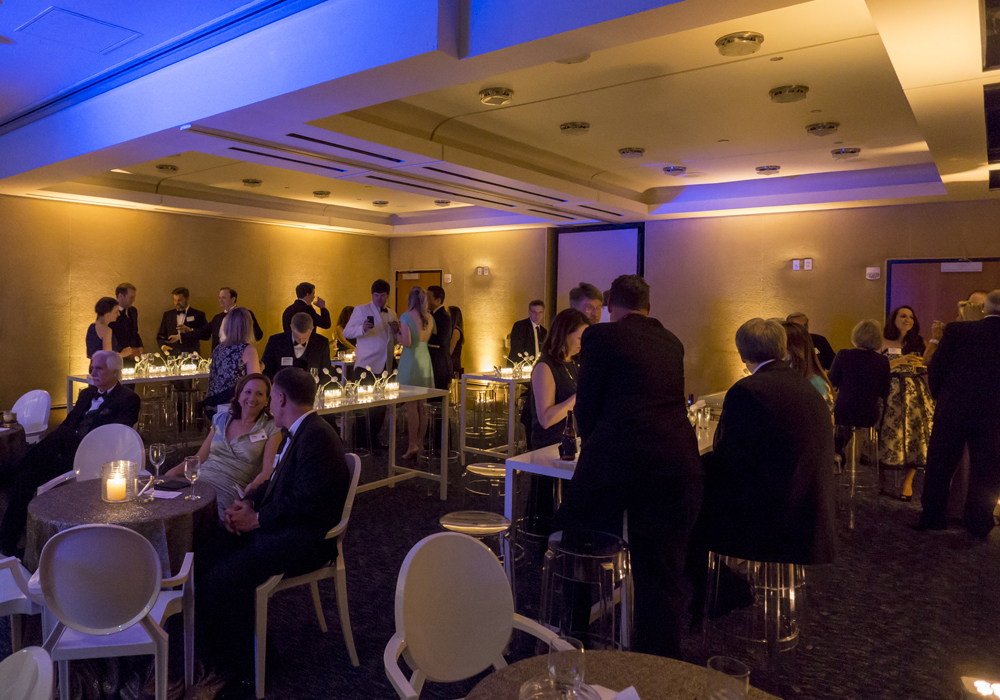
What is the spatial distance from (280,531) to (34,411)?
355 centimetres

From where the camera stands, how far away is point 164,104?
465cm

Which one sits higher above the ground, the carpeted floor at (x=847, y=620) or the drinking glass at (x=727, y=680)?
the drinking glass at (x=727, y=680)

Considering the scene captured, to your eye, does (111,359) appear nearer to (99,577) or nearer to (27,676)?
(99,577)

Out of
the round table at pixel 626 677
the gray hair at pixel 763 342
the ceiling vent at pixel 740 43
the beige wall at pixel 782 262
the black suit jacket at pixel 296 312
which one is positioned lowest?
the round table at pixel 626 677

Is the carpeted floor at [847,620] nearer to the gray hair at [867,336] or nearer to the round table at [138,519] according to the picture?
the round table at [138,519]

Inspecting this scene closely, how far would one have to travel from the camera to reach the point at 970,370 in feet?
15.0

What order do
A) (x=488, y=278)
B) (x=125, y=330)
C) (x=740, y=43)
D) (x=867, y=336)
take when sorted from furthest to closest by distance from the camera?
(x=488, y=278) < (x=125, y=330) < (x=867, y=336) < (x=740, y=43)

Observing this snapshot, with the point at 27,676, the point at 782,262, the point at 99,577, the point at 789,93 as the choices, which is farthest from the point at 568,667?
the point at 782,262

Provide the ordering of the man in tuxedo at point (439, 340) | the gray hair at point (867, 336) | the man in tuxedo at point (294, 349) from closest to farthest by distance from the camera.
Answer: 1. the gray hair at point (867, 336)
2. the man in tuxedo at point (294, 349)
3. the man in tuxedo at point (439, 340)

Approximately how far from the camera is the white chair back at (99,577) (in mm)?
2109

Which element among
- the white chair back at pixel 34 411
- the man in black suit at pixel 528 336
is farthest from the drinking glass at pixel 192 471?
the man in black suit at pixel 528 336

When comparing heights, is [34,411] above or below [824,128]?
below

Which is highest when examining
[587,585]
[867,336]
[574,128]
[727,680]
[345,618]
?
[574,128]

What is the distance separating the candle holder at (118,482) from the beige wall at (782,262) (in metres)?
7.70
